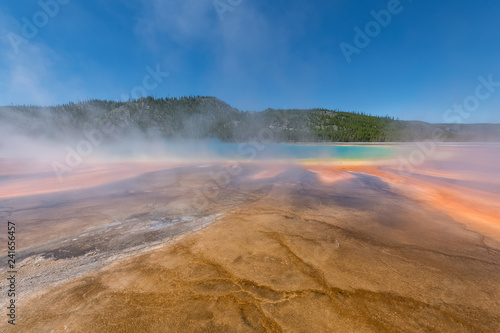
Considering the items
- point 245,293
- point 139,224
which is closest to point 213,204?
point 139,224

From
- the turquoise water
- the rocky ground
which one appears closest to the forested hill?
the turquoise water

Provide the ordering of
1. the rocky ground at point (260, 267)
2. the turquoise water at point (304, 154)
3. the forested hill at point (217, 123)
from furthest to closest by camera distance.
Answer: the forested hill at point (217, 123) < the turquoise water at point (304, 154) < the rocky ground at point (260, 267)

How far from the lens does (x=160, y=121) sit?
105062 mm

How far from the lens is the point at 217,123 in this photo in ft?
366

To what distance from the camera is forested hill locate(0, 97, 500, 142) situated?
3386 inches

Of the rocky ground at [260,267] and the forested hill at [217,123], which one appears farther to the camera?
the forested hill at [217,123]

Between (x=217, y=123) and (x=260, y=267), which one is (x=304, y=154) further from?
(x=217, y=123)

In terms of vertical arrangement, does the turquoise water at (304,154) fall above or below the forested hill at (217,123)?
below

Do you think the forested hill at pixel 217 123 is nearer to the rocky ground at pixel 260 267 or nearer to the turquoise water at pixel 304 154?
the turquoise water at pixel 304 154

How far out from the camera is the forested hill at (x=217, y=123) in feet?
282

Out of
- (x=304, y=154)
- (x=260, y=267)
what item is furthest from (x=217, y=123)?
(x=260, y=267)

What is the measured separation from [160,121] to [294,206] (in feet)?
368

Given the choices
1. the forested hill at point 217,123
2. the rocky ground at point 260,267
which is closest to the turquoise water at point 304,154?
the rocky ground at point 260,267

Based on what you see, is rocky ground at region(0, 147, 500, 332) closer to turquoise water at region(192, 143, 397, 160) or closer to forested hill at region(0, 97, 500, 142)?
turquoise water at region(192, 143, 397, 160)
